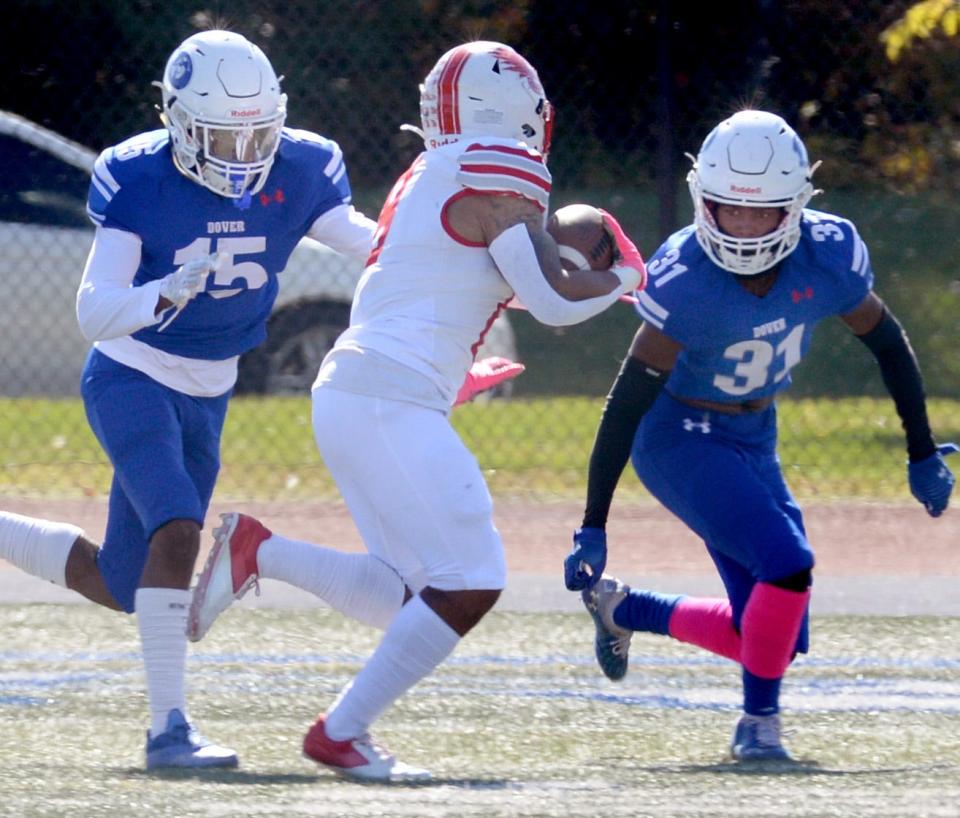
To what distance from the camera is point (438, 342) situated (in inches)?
170

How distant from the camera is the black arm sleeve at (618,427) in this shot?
4605 mm

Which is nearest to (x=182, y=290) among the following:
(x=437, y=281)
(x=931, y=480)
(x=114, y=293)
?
(x=114, y=293)

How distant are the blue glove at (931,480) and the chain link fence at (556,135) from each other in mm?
4673

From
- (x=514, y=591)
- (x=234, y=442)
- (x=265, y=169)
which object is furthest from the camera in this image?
(x=234, y=442)

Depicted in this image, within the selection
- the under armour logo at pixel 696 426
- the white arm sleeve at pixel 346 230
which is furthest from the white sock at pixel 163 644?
the under armour logo at pixel 696 426

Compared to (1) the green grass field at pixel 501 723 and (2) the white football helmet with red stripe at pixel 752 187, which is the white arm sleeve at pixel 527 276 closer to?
(2) the white football helmet with red stripe at pixel 752 187

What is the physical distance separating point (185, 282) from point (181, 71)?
60 cm

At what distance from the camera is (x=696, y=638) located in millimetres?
5000

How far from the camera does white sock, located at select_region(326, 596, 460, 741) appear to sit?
14.0 ft

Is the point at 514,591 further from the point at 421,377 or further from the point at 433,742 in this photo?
the point at 421,377

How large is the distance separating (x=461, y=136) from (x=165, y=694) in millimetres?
1425

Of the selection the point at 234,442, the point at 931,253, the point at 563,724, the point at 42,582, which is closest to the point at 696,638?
the point at 563,724

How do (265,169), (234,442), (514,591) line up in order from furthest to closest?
(234,442)
(514,591)
(265,169)

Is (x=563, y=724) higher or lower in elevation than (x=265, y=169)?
lower
